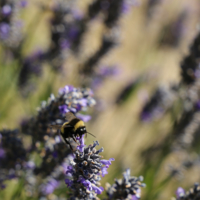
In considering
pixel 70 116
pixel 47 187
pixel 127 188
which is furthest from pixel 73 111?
pixel 47 187

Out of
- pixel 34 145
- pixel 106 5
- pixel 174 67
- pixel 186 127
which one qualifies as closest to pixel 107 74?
pixel 106 5

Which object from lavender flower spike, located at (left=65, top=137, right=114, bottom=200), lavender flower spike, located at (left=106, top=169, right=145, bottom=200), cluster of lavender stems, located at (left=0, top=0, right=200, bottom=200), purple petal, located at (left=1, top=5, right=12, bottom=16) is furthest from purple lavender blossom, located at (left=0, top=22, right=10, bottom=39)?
A: lavender flower spike, located at (left=106, top=169, right=145, bottom=200)

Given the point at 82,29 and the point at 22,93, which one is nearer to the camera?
the point at 22,93

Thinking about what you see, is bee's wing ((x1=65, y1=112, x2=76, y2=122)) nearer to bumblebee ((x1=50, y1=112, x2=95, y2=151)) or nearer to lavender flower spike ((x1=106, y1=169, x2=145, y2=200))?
bumblebee ((x1=50, y1=112, x2=95, y2=151))

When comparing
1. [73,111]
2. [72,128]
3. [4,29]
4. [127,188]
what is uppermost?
[4,29]

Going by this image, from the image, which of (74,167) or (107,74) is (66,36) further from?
(74,167)

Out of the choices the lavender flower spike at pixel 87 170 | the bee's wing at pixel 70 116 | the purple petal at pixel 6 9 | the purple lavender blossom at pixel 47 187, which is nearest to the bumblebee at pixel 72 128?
the bee's wing at pixel 70 116

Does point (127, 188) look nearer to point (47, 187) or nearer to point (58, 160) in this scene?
point (58, 160)

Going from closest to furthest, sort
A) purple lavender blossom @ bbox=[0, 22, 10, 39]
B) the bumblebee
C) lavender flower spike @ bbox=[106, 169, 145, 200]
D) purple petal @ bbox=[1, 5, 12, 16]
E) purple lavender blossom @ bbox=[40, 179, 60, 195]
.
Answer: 1. lavender flower spike @ bbox=[106, 169, 145, 200]
2. the bumblebee
3. purple lavender blossom @ bbox=[40, 179, 60, 195]
4. purple petal @ bbox=[1, 5, 12, 16]
5. purple lavender blossom @ bbox=[0, 22, 10, 39]
